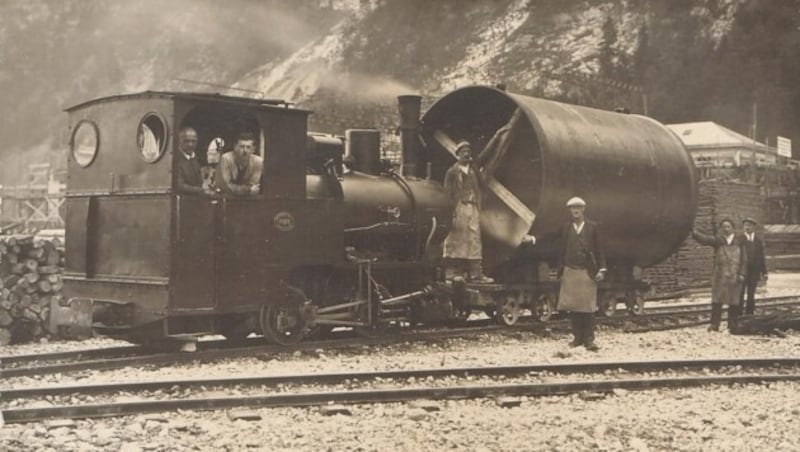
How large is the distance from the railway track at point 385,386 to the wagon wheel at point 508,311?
3530 mm

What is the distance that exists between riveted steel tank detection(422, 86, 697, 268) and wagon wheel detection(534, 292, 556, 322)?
573 mm

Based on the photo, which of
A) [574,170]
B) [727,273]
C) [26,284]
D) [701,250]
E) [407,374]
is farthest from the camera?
[701,250]

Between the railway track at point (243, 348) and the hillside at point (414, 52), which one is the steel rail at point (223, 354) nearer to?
the railway track at point (243, 348)

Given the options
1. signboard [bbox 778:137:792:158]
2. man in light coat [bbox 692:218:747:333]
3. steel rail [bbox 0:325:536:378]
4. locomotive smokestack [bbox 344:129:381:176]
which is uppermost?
signboard [bbox 778:137:792:158]

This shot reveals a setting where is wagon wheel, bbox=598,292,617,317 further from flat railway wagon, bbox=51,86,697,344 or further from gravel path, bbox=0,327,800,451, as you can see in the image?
gravel path, bbox=0,327,800,451

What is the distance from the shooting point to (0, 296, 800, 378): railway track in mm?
7961

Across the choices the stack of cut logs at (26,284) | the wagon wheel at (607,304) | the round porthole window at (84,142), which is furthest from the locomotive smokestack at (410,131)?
the stack of cut logs at (26,284)

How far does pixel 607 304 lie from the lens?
1326 cm

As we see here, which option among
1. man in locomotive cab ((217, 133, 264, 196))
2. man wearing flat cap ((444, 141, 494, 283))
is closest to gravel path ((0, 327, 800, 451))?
man in locomotive cab ((217, 133, 264, 196))

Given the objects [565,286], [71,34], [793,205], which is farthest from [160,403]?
[71,34]

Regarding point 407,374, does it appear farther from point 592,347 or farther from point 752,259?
point 752,259

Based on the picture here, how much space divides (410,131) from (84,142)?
4661 mm

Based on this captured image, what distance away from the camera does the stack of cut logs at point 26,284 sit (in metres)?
10.3

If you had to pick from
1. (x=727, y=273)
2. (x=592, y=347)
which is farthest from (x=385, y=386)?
(x=727, y=273)
